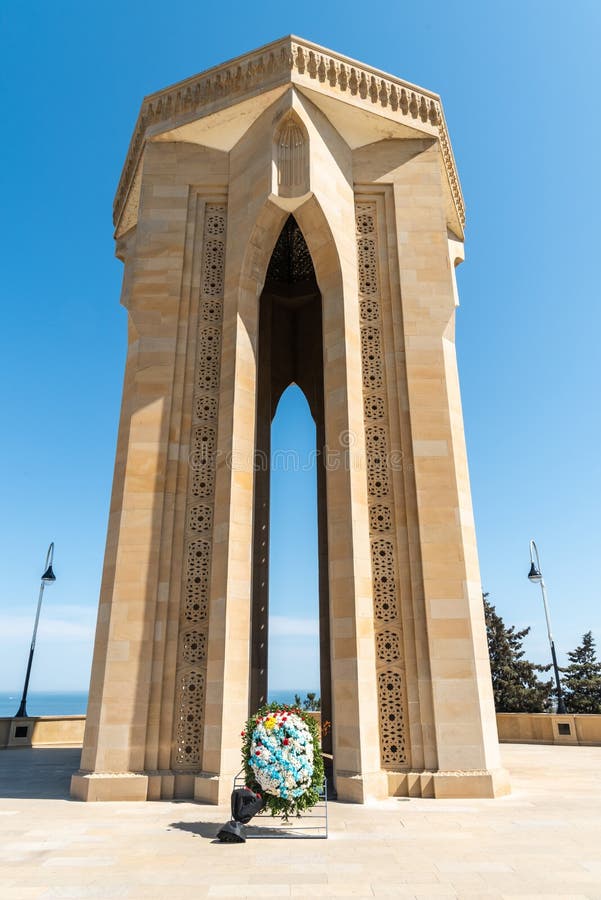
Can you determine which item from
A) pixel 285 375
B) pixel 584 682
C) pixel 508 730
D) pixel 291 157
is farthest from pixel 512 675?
pixel 291 157

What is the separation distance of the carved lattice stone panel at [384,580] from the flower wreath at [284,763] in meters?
3.04

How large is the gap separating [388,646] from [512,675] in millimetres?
23770

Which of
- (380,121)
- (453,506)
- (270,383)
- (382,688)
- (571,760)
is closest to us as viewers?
(382,688)

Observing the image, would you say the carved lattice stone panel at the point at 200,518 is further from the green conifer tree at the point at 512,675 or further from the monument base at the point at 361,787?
the green conifer tree at the point at 512,675

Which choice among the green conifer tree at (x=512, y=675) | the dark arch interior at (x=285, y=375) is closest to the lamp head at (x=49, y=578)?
the dark arch interior at (x=285, y=375)

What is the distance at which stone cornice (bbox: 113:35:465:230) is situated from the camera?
11516 mm

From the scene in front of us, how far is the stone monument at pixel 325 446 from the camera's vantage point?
28.9ft

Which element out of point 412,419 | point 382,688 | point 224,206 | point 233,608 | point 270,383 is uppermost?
point 224,206

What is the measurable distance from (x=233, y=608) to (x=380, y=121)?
385 inches

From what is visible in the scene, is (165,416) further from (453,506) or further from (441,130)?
(441,130)

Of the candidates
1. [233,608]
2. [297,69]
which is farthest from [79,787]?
[297,69]

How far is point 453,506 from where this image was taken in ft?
32.0

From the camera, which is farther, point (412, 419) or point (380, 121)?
point (380, 121)

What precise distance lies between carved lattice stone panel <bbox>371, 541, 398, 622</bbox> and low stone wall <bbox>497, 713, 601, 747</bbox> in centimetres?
1087
